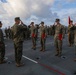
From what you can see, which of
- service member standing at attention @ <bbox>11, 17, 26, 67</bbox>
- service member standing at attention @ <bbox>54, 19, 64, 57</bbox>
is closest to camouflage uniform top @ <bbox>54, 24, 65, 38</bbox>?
service member standing at attention @ <bbox>54, 19, 64, 57</bbox>

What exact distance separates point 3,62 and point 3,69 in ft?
4.72

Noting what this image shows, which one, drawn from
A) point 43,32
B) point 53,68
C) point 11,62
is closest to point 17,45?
point 11,62

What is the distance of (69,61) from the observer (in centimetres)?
1154

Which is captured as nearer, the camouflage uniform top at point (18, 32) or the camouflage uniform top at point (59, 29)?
the camouflage uniform top at point (18, 32)

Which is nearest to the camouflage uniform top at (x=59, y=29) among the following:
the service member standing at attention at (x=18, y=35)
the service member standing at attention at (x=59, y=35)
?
the service member standing at attention at (x=59, y=35)

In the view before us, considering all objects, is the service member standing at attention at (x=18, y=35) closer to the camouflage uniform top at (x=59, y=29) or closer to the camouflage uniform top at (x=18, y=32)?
the camouflage uniform top at (x=18, y=32)

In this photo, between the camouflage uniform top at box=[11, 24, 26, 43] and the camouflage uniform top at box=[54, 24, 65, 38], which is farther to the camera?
the camouflage uniform top at box=[54, 24, 65, 38]

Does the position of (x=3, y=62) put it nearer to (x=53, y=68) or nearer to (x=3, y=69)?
(x=3, y=69)

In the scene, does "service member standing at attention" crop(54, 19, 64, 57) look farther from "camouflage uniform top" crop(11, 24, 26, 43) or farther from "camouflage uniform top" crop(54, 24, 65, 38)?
"camouflage uniform top" crop(11, 24, 26, 43)

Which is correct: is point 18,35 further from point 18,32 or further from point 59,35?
point 59,35

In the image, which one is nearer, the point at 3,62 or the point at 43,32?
the point at 3,62

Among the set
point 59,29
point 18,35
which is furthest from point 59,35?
point 18,35

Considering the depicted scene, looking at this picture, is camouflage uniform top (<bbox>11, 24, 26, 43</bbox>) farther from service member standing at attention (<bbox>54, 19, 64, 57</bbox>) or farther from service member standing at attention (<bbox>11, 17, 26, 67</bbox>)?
service member standing at attention (<bbox>54, 19, 64, 57</bbox>)

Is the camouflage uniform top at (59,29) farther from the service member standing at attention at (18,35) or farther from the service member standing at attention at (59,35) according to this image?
the service member standing at attention at (18,35)
